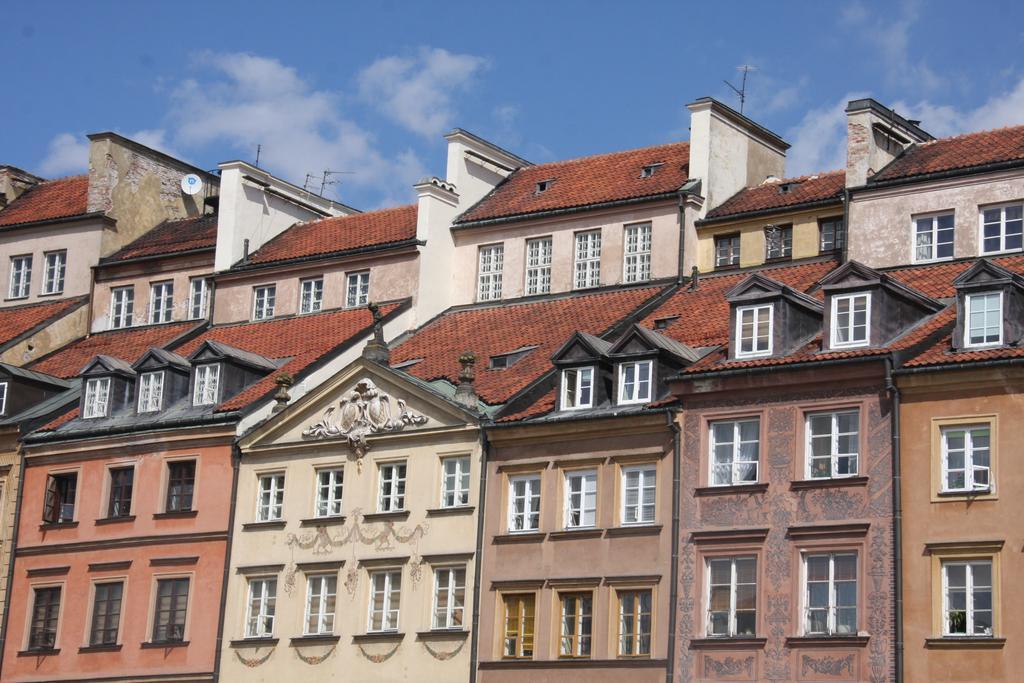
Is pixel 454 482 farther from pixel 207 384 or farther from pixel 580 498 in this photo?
pixel 207 384

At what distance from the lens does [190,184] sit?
7331 centimetres

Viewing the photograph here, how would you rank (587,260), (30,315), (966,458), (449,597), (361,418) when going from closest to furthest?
1. (966,458)
2. (449,597)
3. (361,418)
4. (587,260)
5. (30,315)

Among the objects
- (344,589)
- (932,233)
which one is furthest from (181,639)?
(932,233)

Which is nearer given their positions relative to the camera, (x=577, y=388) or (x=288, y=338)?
(x=577, y=388)

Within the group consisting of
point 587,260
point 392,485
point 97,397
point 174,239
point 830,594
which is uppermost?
point 174,239

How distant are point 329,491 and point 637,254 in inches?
429

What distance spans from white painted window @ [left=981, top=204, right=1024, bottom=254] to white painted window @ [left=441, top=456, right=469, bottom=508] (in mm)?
13528

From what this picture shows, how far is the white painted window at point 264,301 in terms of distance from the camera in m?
64.3

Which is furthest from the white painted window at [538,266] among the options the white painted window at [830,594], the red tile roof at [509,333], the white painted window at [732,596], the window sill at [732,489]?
the white painted window at [830,594]

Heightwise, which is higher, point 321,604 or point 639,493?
point 639,493

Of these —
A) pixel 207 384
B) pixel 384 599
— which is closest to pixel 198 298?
pixel 207 384

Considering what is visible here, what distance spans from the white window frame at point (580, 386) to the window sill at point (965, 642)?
1083cm

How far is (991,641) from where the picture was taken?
41.6 meters

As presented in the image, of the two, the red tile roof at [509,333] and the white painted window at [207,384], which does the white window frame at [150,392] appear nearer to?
the white painted window at [207,384]
